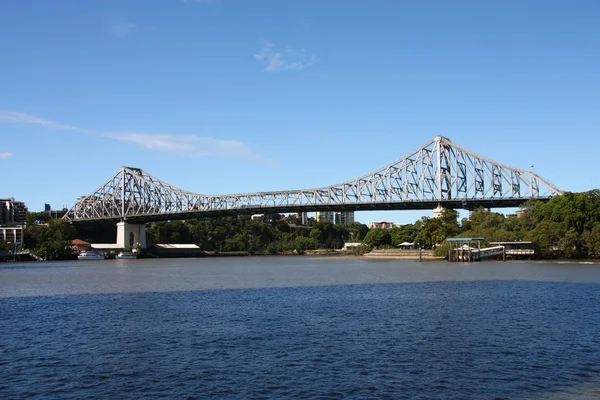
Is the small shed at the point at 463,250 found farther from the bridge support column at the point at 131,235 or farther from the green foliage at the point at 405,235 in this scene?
the bridge support column at the point at 131,235

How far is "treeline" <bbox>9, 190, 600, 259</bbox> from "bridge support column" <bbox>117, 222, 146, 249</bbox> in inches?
370

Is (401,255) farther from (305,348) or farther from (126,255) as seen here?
(305,348)

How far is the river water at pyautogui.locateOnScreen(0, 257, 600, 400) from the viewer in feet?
49.8

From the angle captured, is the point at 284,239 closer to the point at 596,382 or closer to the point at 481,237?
the point at 481,237

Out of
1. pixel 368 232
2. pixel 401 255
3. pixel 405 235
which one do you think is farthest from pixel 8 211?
pixel 401 255

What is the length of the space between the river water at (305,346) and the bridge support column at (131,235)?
8980cm

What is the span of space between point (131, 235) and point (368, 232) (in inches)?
1934

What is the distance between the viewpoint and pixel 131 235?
12675 cm

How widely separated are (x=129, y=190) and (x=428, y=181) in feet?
202

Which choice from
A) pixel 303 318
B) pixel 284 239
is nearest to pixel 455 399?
pixel 303 318

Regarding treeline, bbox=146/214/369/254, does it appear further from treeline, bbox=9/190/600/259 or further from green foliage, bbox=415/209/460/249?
green foliage, bbox=415/209/460/249

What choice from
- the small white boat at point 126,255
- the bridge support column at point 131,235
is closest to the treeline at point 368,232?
the small white boat at point 126,255

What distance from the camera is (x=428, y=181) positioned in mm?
107812

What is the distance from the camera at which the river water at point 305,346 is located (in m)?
15.2
